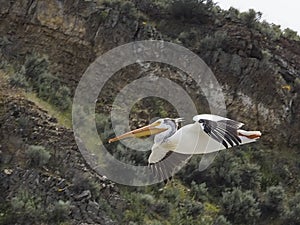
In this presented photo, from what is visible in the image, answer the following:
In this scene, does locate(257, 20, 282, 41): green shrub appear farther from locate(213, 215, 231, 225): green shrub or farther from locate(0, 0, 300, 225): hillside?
locate(213, 215, 231, 225): green shrub

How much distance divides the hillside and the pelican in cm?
340

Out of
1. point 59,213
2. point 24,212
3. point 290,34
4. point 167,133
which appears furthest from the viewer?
point 290,34

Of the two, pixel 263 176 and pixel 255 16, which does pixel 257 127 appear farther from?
pixel 255 16

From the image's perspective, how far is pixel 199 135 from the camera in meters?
6.80

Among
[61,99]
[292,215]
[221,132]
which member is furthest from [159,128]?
[61,99]

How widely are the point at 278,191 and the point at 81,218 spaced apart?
4630mm

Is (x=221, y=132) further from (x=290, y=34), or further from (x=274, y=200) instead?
(x=290, y=34)

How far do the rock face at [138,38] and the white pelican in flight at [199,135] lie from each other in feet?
25.9

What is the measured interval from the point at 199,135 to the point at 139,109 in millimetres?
7663

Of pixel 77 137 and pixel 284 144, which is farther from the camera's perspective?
pixel 284 144

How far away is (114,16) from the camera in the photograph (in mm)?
15500

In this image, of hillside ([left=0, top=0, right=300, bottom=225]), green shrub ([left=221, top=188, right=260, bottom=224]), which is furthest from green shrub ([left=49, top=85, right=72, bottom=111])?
green shrub ([left=221, top=188, right=260, bottom=224])

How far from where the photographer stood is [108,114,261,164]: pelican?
6.46 meters

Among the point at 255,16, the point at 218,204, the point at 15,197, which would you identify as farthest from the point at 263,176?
the point at 15,197
